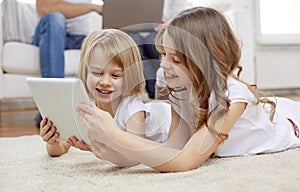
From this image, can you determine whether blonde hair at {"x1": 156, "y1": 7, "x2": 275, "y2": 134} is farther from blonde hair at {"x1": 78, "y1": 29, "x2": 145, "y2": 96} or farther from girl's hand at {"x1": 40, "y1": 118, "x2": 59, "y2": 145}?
girl's hand at {"x1": 40, "y1": 118, "x2": 59, "y2": 145}

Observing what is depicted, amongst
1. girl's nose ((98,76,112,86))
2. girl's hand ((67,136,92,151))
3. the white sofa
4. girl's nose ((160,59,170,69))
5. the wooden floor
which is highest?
girl's nose ((160,59,170,69))

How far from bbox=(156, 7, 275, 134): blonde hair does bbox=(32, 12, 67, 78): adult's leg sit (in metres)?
1.02

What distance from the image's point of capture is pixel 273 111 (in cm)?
93

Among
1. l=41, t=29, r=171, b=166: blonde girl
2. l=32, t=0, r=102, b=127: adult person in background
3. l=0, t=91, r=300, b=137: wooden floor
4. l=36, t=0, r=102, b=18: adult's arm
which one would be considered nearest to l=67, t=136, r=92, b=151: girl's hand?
l=41, t=29, r=171, b=166: blonde girl

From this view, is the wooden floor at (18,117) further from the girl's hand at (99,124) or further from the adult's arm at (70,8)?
the girl's hand at (99,124)

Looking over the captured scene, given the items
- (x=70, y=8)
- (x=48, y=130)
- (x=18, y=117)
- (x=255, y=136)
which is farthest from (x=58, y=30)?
(x=255, y=136)

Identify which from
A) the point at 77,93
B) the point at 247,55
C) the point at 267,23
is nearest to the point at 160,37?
the point at 77,93

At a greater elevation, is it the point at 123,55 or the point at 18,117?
the point at 123,55

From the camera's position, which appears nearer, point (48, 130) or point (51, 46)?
point (48, 130)

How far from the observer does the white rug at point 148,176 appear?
2.03 ft

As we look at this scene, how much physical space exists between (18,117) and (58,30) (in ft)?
2.33

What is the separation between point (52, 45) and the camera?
1742 millimetres

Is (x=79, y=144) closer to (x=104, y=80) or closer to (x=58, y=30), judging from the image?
(x=104, y=80)

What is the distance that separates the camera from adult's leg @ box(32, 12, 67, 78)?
173cm
